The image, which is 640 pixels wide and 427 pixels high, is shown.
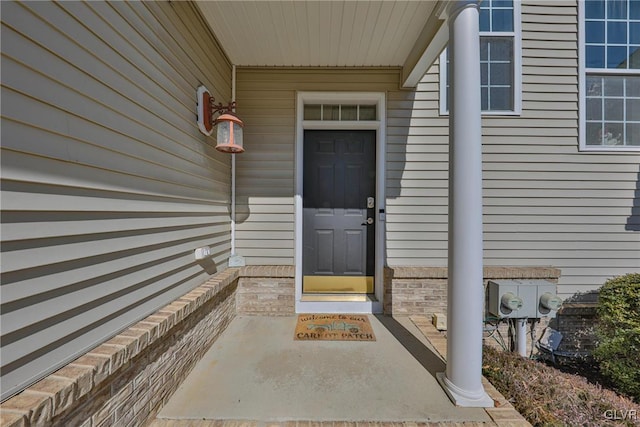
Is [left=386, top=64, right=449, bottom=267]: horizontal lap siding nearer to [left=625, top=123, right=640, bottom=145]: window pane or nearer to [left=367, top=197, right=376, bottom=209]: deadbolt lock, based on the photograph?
[left=367, top=197, right=376, bottom=209]: deadbolt lock

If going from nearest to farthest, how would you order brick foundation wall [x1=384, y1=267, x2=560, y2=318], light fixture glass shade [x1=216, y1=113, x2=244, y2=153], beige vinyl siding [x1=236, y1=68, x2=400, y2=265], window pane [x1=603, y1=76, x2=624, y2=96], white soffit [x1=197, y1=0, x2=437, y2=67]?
white soffit [x1=197, y1=0, x2=437, y2=67]
light fixture glass shade [x1=216, y1=113, x2=244, y2=153]
brick foundation wall [x1=384, y1=267, x2=560, y2=318]
beige vinyl siding [x1=236, y1=68, x2=400, y2=265]
window pane [x1=603, y1=76, x2=624, y2=96]

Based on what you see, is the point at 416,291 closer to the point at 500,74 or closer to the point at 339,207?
the point at 339,207

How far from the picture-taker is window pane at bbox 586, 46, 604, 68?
312cm

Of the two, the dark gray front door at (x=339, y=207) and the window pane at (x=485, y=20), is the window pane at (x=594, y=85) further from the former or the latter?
the dark gray front door at (x=339, y=207)

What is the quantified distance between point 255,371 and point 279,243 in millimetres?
1359

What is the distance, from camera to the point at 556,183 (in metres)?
3.07

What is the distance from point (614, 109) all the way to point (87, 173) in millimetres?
4853

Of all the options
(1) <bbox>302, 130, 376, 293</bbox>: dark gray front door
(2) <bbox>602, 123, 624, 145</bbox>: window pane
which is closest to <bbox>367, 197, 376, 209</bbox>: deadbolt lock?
(1) <bbox>302, 130, 376, 293</bbox>: dark gray front door

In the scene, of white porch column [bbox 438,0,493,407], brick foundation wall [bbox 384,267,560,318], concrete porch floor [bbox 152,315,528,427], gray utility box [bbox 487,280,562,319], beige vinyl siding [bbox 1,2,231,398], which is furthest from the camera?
brick foundation wall [bbox 384,267,560,318]

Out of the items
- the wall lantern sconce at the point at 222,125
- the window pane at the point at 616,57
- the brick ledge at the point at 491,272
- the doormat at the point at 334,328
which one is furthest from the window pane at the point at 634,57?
the wall lantern sconce at the point at 222,125

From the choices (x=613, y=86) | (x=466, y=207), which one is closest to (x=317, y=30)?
(x=466, y=207)

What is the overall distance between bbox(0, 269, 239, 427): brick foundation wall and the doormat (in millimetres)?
854

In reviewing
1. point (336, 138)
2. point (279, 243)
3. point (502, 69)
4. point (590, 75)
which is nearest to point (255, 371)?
point (279, 243)

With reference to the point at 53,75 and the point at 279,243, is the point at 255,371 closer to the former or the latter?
the point at 279,243
